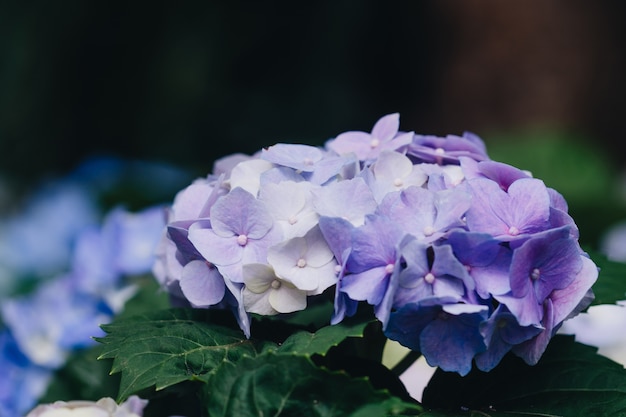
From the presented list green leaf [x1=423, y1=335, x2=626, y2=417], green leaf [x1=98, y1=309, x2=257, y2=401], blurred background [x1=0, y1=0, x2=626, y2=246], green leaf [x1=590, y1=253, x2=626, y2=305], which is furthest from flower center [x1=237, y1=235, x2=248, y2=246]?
blurred background [x1=0, y1=0, x2=626, y2=246]

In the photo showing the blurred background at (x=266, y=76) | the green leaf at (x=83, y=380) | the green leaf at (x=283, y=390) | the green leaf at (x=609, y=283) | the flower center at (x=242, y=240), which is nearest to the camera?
the green leaf at (x=283, y=390)

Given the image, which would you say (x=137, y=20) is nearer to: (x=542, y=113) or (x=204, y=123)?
(x=204, y=123)

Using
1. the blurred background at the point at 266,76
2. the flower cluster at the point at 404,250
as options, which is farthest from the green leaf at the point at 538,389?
the blurred background at the point at 266,76

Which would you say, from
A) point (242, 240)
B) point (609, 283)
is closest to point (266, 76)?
point (609, 283)

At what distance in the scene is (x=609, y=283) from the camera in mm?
1086

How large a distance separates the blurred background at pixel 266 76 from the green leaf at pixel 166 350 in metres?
3.45

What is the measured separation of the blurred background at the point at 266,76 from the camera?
4.50m

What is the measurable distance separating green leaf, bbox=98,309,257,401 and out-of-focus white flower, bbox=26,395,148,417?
0.07ft

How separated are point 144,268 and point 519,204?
0.92 m

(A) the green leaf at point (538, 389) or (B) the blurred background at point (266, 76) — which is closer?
(A) the green leaf at point (538, 389)

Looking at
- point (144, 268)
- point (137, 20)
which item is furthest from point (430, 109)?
point (144, 268)

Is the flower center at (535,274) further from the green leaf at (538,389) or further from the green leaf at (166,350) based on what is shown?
the green leaf at (166,350)

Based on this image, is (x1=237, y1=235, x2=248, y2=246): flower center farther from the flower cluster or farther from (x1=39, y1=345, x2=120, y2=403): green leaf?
(x1=39, y1=345, x2=120, y2=403): green leaf

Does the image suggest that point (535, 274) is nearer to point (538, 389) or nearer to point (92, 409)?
point (538, 389)
